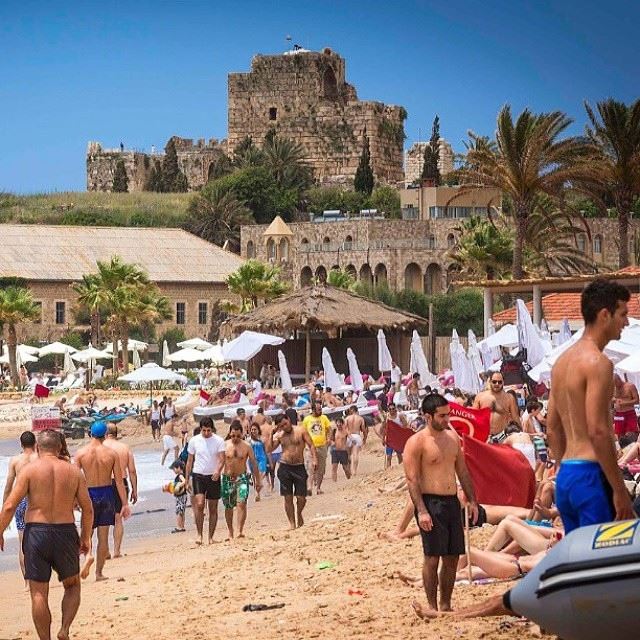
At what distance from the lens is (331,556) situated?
11711 millimetres

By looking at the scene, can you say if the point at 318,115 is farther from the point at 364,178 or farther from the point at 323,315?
the point at 323,315

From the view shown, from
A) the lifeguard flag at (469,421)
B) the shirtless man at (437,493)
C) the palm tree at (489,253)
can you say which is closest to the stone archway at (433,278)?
the palm tree at (489,253)

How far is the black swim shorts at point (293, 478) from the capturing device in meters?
14.8

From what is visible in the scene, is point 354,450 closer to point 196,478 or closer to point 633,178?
point 196,478

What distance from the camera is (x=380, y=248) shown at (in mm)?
67625

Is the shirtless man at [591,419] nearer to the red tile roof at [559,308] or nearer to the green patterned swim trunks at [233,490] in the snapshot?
the green patterned swim trunks at [233,490]

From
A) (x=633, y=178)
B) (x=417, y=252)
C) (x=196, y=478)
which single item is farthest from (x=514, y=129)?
(x=417, y=252)

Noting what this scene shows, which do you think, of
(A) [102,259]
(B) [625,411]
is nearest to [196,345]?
(A) [102,259]

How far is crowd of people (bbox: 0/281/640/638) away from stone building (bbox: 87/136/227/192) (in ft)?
272

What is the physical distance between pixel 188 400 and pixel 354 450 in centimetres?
1751

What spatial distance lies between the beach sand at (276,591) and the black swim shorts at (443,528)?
0.43 metres

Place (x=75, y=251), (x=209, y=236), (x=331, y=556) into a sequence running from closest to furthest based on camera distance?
(x=331, y=556) < (x=75, y=251) < (x=209, y=236)

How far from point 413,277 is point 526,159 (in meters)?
35.3

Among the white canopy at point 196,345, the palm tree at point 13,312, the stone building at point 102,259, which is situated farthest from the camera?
the stone building at point 102,259
